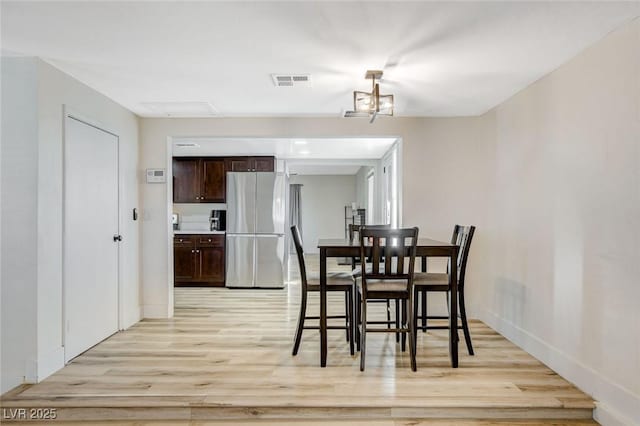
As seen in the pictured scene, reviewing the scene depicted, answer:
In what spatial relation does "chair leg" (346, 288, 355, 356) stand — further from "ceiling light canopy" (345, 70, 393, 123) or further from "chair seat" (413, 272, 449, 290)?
"ceiling light canopy" (345, 70, 393, 123)

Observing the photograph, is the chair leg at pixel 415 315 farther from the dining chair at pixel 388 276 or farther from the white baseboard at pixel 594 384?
the white baseboard at pixel 594 384

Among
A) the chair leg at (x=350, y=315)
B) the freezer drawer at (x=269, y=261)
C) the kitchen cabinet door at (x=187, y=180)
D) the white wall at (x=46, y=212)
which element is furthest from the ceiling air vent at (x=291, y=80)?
the kitchen cabinet door at (x=187, y=180)

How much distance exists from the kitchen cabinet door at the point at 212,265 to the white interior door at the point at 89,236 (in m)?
2.63

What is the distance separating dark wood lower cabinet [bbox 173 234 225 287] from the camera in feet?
21.0

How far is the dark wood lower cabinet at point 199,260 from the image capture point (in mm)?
6395

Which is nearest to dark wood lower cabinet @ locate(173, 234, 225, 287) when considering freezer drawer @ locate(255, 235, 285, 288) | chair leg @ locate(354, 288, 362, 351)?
freezer drawer @ locate(255, 235, 285, 288)

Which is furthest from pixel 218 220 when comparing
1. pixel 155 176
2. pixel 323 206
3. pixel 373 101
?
pixel 323 206

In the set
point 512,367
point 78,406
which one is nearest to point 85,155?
point 78,406

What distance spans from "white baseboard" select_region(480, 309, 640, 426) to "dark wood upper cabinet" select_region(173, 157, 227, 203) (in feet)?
16.1

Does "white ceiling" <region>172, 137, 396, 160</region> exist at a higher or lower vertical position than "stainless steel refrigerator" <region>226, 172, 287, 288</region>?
higher

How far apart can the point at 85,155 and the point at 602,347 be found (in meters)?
3.83

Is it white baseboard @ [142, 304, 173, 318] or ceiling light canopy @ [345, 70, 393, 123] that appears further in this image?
white baseboard @ [142, 304, 173, 318]

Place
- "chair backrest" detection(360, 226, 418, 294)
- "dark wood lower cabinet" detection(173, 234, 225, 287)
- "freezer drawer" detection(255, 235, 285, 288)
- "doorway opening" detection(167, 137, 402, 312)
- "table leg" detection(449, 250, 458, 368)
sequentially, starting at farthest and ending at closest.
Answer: "dark wood lower cabinet" detection(173, 234, 225, 287) < "freezer drawer" detection(255, 235, 285, 288) < "doorway opening" detection(167, 137, 402, 312) < "table leg" detection(449, 250, 458, 368) < "chair backrest" detection(360, 226, 418, 294)

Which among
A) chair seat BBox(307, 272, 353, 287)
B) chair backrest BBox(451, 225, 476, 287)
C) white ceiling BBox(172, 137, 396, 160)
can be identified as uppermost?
white ceiling BBox(172, 137, 396, 160)
